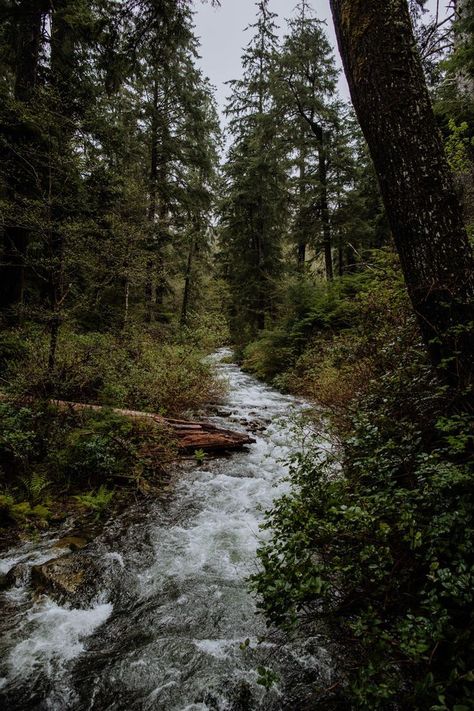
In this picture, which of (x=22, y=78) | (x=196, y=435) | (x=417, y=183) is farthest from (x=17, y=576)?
(x=22, y=78)

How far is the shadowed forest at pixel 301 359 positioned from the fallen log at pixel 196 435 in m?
0.14

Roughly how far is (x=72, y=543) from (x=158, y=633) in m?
1.67

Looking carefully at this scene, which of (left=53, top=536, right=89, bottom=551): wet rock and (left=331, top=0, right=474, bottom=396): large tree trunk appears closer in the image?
(left=331, top=0, right=474, bottom=396): large tree trunk

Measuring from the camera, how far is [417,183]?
9.68 ft

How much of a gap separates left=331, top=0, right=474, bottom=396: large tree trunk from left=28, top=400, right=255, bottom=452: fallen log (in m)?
4.73

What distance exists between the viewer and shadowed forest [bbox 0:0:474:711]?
227cm

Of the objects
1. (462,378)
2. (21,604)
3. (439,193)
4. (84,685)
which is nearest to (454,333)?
(462,378)

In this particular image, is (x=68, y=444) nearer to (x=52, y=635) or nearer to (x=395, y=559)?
(x=52, y=635)

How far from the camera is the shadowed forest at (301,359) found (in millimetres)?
2268

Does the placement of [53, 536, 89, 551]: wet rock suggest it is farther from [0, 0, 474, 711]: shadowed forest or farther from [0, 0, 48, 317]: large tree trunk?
[0, 0, 48, 317]: large tree trunk

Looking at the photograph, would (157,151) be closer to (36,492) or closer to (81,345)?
(81,345)

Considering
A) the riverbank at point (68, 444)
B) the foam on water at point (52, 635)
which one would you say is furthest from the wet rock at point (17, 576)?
the riverbank at point (68, 444)

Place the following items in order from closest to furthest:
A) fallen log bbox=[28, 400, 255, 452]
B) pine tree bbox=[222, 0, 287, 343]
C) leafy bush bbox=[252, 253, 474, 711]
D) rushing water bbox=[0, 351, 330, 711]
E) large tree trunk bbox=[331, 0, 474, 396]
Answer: leafy bush bbox=[252, 253, 474, 711], rushing water bbox=[0, 351, 330, 711], large tree trunk bbox=[331, 0, 474, 396], fallen log bbox=[28, 400, 255, 452], pine tree bbox=[222, 0, 287, 343]

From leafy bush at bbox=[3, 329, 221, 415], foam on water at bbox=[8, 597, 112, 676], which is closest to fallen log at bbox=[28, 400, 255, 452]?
leafy bush at bbox=[3, 329, 221, 415]
